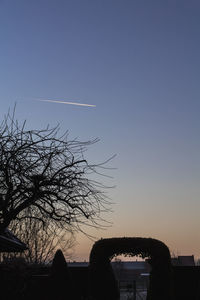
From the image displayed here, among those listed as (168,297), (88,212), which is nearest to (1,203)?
(88,212)

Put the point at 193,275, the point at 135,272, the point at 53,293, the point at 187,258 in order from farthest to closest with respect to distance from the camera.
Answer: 1. the point at 135,272
2. the point at 187,258
3. the point at 193,275
4. the point at 53,293

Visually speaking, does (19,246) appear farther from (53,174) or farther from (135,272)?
(135,272)

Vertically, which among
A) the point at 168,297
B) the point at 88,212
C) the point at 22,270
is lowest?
the point at 168,297

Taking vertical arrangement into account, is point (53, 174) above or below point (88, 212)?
above

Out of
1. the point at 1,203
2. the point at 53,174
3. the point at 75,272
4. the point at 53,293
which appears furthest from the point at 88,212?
the point at 75,272

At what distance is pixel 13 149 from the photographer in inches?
462

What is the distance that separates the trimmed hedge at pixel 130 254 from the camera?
19375 mm

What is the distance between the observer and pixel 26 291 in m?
19.2

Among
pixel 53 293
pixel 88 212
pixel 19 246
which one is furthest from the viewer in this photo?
pixel 53 293

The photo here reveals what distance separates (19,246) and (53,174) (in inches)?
169

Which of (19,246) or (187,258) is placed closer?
(19,246)

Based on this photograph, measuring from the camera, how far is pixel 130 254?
20984 mm

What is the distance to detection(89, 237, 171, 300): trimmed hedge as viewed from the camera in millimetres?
19375

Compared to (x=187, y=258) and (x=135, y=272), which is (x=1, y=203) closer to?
(x=187, y=258)
